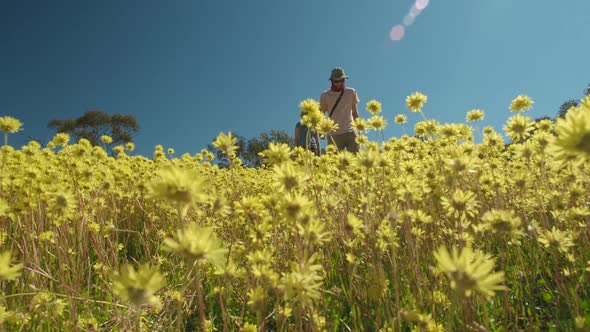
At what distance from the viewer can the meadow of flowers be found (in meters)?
1.17

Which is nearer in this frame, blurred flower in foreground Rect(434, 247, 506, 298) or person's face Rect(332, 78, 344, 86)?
blurred flower in foreground Rect(434, 247, 506, 298)

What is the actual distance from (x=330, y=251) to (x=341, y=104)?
5.68 meters

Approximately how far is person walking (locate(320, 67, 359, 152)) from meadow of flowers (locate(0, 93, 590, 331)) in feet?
10.4

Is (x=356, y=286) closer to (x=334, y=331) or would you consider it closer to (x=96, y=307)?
(x=334, y=331)

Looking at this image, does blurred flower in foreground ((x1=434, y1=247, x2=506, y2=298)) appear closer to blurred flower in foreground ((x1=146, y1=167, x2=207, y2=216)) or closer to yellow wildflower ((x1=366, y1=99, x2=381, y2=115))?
blurred flower in foreground ((x1=146, y1=167, x2=207, y2=216))

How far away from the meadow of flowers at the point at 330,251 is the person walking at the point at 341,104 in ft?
10.4

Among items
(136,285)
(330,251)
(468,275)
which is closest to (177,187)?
(136,285)

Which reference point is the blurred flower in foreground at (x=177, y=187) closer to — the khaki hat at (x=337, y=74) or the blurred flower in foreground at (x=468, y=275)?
the blurred flower in foreground at (x=468, y=275)

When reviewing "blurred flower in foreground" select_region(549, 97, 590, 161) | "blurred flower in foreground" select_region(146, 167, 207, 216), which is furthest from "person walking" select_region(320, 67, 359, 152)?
"blurred flower in foreground" select_region(146, 167, 207, 216)

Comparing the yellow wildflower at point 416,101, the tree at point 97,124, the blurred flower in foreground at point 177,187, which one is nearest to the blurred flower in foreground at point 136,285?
the blurred flower in foreground at point 177,187

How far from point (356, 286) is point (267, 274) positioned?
134 centimetres

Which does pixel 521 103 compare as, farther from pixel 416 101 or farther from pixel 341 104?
pixel 341 104

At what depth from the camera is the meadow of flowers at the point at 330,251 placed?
3.85ft

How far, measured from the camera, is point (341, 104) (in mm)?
8242
